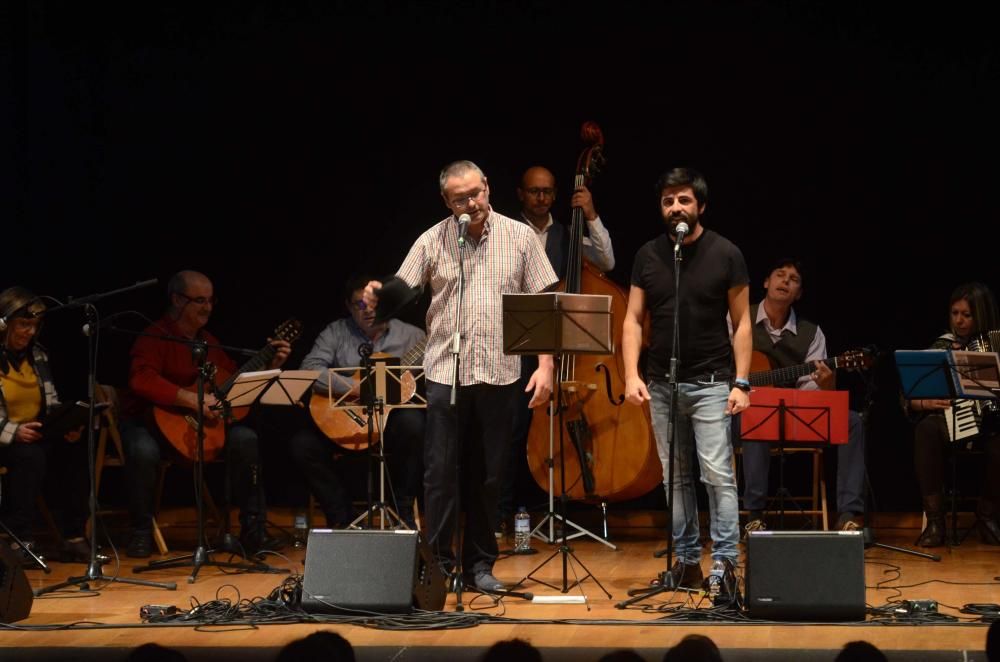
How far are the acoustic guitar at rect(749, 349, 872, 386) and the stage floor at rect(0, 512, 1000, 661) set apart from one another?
0.98 metres

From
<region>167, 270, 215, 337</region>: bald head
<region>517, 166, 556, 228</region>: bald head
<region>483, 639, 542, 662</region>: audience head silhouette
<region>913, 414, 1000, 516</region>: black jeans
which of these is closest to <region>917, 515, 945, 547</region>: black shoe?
<region>913, 414, 1000, 516</region>: black jeans

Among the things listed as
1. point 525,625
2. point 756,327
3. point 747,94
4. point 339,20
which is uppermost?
Result: point 339,20

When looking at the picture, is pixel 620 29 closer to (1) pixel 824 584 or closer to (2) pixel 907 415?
(2) pixel 907 415

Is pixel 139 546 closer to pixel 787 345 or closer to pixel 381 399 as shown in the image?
pixel 381 399

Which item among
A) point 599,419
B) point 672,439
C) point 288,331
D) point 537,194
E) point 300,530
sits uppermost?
point 537,194

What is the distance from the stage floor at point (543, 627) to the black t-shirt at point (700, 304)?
929 millimetres

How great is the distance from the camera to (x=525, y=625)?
171 inches

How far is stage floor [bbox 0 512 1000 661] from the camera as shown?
3.95 m

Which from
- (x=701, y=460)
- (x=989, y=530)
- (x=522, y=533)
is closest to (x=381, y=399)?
(x=522, y=533)

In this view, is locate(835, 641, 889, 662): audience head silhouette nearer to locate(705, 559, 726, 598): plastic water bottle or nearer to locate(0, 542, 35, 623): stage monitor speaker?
locate(705, 559, 726, 598): plastic water bottle

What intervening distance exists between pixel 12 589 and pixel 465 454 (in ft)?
5.73

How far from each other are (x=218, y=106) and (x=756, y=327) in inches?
135

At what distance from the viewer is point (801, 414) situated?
5684 mm

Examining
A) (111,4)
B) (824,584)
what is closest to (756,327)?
(824,584)
